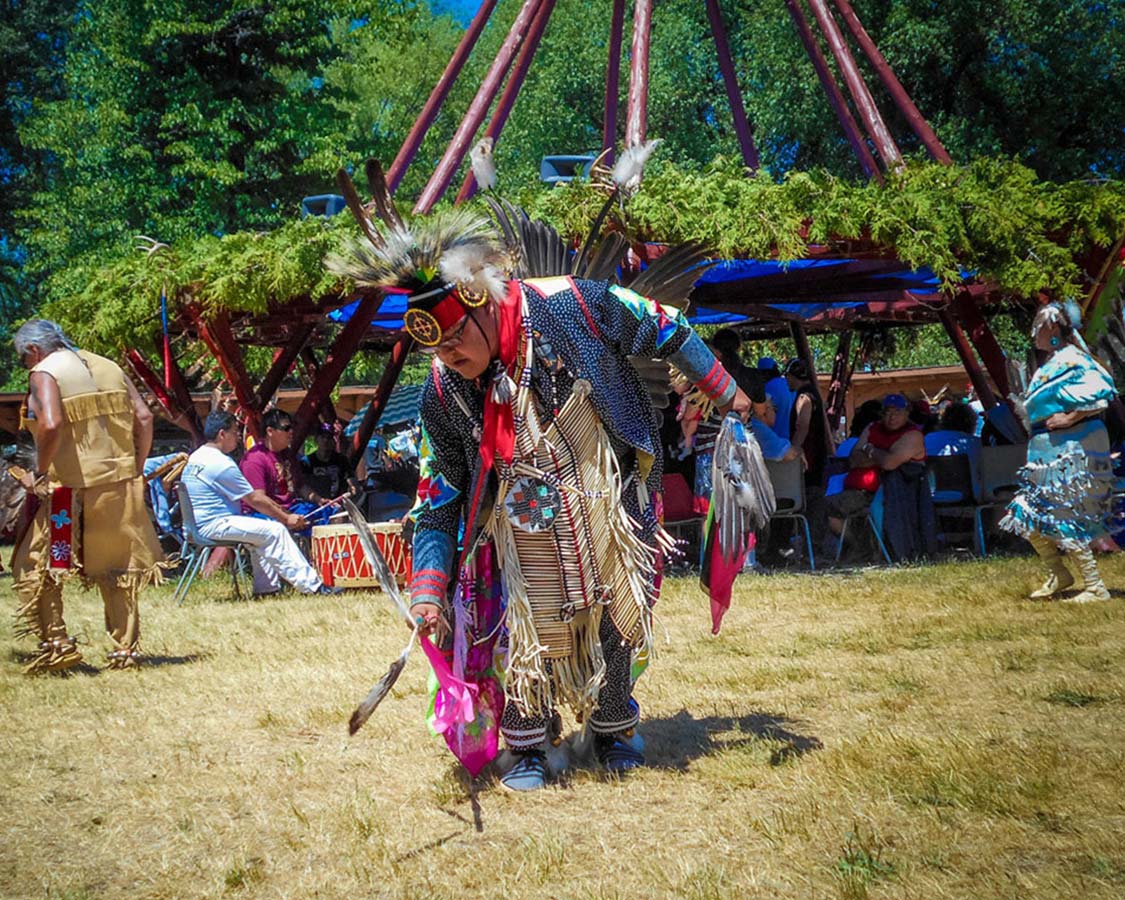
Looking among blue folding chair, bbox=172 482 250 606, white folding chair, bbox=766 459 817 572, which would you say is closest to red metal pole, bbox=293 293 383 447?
blue folding chair, bbox=172 482 250 606

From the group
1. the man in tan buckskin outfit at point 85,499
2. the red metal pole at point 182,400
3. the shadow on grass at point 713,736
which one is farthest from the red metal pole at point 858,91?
the shadow on grass at point 713,736

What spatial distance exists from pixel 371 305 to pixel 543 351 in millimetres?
5576

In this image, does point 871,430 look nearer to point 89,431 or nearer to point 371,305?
point 371,305

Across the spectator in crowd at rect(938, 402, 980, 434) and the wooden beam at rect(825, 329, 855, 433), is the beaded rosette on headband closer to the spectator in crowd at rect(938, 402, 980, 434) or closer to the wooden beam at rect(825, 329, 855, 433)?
the spectator in crowd at rect(938, 402, 980, 434)

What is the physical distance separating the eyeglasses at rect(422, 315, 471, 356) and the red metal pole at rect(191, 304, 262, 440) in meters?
6.08

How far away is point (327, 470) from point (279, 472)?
1.51 metres

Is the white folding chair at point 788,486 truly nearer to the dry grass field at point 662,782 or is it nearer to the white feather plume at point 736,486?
the dry grass field at point 662,782

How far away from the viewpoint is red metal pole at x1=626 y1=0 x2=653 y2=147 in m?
8.73

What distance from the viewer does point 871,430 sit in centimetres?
869

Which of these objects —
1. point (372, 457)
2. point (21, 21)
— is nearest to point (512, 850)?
point (372, 457)

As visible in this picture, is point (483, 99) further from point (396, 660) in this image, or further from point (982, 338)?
point (396, 660)

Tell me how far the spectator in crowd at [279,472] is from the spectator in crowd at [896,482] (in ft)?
13.2

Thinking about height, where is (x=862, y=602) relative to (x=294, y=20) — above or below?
below

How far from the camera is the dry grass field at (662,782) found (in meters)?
2.73
